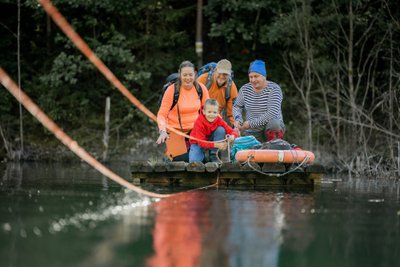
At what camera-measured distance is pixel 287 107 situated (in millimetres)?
27281

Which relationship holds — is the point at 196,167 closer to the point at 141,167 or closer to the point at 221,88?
the point at 141,167

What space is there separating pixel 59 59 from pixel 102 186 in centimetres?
1120

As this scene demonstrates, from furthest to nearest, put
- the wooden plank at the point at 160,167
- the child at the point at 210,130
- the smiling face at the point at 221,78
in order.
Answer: the smiling face at the point at 221,78 < the wooden plank at the point at 160,167 < the child at the point at 210,130

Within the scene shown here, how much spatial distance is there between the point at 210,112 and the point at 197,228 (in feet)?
21.0

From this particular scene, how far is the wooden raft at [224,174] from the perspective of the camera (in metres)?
15.2

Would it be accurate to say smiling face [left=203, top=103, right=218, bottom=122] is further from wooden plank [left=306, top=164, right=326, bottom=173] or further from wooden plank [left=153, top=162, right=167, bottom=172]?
wooden plank [left=306, top=164, right=326, bottom=173]

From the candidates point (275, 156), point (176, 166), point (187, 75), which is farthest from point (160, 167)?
point (275, 156)

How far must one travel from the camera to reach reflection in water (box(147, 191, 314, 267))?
297 inches

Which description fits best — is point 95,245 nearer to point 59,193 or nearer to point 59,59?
point 59,193

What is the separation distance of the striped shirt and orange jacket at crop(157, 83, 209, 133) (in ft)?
2.14

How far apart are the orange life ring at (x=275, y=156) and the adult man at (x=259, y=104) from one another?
1.05 m

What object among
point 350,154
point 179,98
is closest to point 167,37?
point 350,154

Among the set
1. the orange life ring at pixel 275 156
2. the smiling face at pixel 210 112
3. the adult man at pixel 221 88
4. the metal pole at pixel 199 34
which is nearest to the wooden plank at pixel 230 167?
the orange life ring at pixel 275 156

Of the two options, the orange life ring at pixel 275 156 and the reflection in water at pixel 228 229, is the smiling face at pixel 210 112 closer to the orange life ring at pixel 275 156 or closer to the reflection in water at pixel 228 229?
the orange life ring at pixel 275 156
